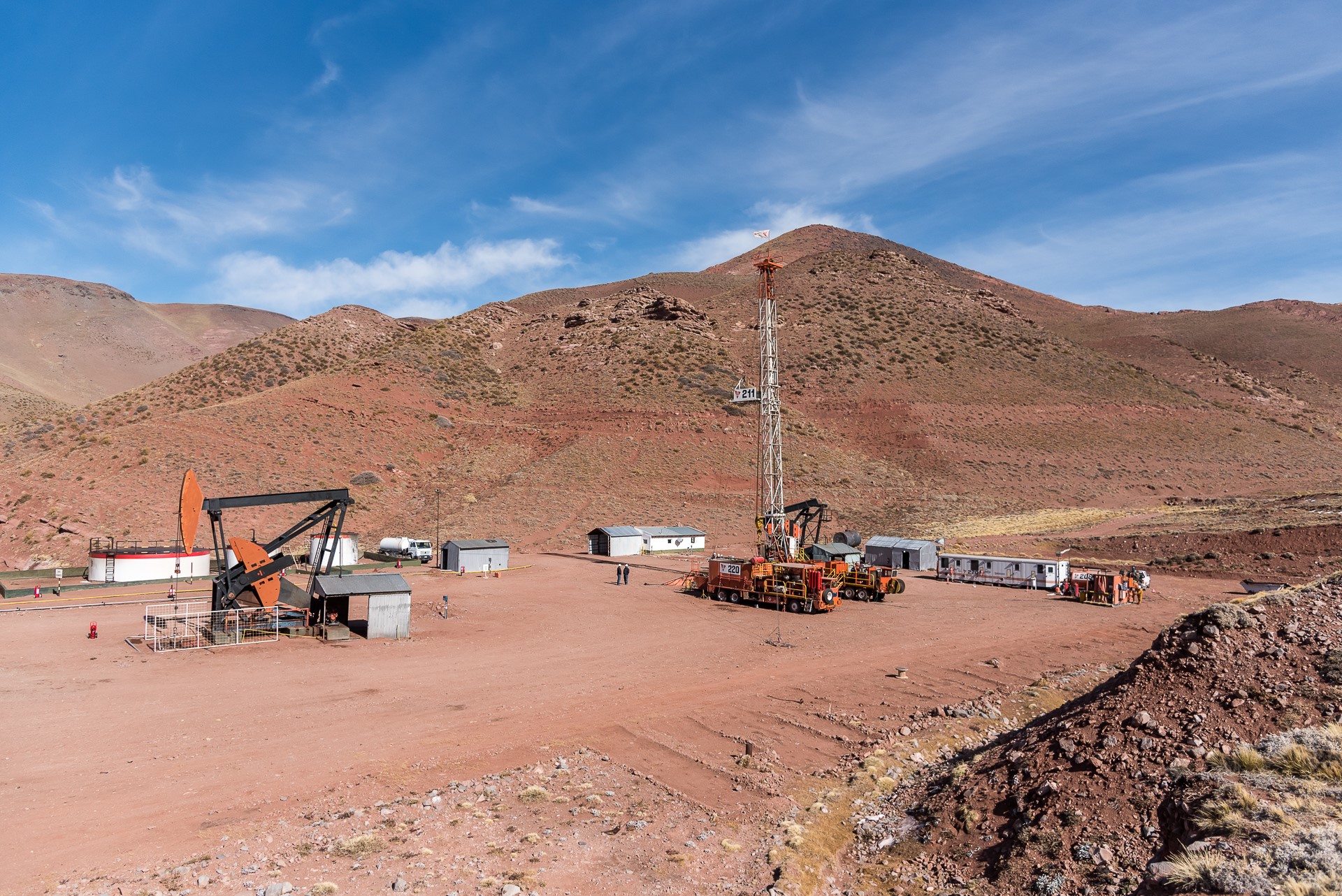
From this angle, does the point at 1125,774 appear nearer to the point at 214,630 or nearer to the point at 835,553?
the point at 214,630

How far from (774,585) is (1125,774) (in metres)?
24.6

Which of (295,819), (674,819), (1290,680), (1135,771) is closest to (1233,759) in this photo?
(1135,771)

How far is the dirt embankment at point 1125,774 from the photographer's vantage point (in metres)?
8.67

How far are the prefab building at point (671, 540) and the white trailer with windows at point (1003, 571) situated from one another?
722 inches

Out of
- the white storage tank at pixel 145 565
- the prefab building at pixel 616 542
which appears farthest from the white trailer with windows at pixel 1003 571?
the white storage tank at pixel 145 565

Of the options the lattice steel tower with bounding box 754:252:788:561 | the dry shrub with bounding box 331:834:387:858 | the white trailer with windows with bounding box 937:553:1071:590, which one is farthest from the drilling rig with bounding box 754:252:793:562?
the dry shrub with bounding box 331:834:387:858

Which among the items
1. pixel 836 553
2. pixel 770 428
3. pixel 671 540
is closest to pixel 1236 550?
pixel 836 553

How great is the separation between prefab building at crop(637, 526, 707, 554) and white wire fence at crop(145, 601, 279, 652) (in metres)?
30.5

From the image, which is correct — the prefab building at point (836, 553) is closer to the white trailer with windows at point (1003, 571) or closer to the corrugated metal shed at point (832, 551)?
the corrugated metal shed at point (832, 551)

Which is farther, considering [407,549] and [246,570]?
[407,549]

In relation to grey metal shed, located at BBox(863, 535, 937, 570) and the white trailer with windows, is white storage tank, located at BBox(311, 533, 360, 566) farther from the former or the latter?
the white trailer with windows

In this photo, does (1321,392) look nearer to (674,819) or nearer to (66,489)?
(674,819)

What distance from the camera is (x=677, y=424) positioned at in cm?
7875

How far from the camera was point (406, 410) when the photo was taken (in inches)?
3140
